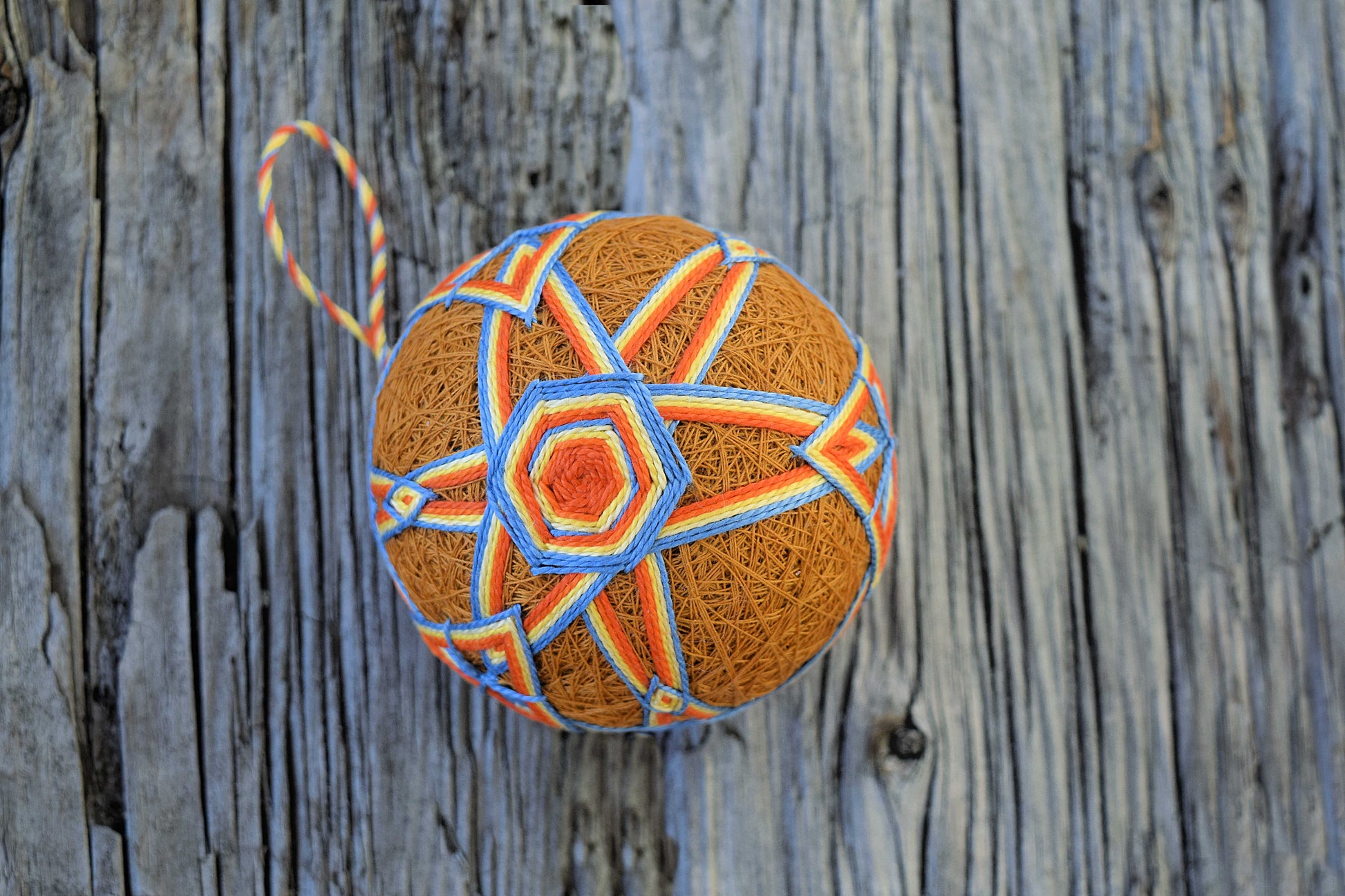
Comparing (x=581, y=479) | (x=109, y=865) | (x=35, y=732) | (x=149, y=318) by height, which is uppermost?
(x=149, y=318)

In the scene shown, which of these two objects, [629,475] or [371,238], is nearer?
[629,475]

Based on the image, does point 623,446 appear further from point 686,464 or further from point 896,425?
point 896,425

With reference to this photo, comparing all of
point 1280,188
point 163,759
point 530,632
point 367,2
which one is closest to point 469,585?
point 530,632

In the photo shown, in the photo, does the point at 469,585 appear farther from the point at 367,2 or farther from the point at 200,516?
the point at 367,2

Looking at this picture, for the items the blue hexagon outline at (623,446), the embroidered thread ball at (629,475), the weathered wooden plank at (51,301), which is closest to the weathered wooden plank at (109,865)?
the weathered wooden plank at (51,301)

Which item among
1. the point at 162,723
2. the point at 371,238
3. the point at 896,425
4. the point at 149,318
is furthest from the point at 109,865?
the point at 896,425

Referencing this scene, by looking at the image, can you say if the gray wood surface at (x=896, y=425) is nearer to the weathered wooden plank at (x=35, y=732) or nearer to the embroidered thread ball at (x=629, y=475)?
the weathered wooden plank at (x=35, y=732)

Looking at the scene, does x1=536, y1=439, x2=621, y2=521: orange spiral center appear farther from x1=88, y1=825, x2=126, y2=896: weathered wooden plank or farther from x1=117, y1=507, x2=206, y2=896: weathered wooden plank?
x1=88, y1=825, x2=126, y2=896: weathered wooden plank
